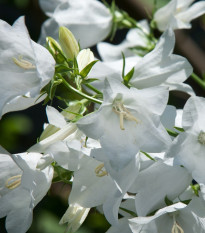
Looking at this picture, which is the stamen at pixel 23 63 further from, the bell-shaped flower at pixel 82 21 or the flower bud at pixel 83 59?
the bell-shaped flower at pixel 82 21

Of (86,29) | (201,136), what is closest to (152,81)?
(201,136)

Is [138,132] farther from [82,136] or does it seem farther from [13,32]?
[13,32]

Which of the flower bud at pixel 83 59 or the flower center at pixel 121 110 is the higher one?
the flower bud at pixel 83 59

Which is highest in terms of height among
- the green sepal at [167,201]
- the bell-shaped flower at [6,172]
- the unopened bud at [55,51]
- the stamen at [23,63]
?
the unopened bud at [55,51]

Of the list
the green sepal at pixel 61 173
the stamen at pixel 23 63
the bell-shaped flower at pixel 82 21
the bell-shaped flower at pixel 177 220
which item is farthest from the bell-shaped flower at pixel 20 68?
the bell-shaped flower at pixel 82 21

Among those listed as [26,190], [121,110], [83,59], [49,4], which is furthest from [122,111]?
[49,4]

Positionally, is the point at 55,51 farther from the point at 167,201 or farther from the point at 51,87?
the point at 167,201
